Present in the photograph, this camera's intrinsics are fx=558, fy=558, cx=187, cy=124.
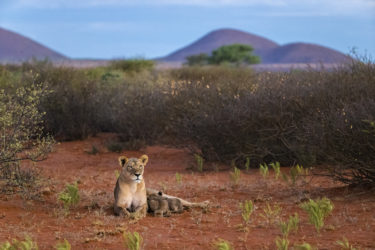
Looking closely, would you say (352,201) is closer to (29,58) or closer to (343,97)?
(343,97)

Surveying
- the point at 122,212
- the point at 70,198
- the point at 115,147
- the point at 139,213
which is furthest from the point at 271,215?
the point at 115,147

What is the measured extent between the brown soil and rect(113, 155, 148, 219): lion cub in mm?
136

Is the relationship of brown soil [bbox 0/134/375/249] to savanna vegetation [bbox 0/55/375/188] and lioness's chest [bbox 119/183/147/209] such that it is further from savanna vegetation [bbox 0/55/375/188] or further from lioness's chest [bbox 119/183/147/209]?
savanna vegetation [bbox 0/55/375/188]

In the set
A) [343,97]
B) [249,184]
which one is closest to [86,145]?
[249,184]

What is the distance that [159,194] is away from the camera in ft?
24.7

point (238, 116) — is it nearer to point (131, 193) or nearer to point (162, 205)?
point (162, 205)

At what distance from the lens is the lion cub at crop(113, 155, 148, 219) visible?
6941 millimetres

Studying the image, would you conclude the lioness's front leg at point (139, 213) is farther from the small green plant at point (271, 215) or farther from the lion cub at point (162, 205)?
the small green plant at point (271, 215)

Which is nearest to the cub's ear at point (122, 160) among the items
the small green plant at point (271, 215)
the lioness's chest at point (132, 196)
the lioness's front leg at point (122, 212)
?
the lioness's chest at point (132, 196)

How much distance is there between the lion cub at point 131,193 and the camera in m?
6.94

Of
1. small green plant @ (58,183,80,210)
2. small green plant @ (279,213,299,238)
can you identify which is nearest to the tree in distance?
small green plant @ (58,183,80,210)

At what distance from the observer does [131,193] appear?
702 cm

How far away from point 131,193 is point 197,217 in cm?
91

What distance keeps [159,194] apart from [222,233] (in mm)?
1391
